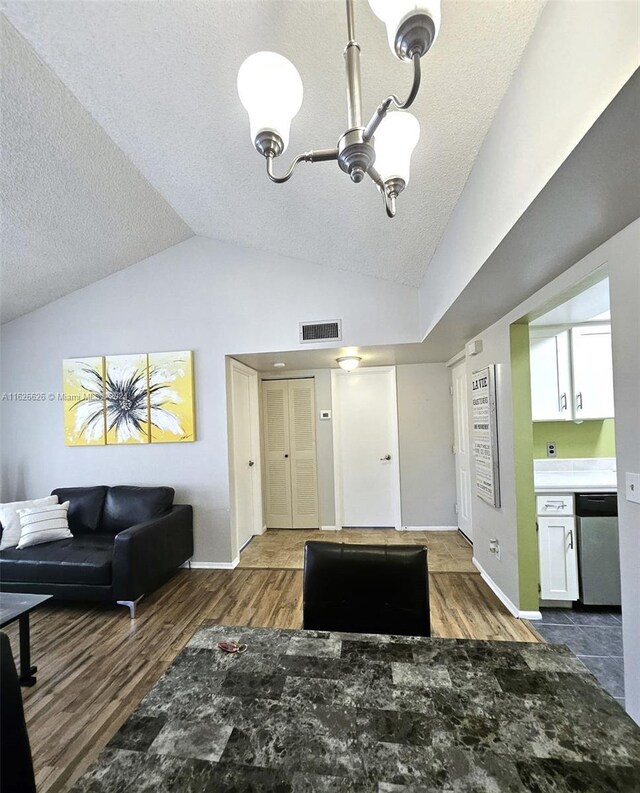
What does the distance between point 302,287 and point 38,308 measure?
2883mm

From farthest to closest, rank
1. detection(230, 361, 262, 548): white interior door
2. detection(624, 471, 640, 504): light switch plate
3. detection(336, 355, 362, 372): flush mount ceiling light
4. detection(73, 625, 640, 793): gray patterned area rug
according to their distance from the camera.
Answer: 1. detection(336, 355, 362, 372): flush mount ceiling light
2. detection(230, 361, 262, 548): white interior door
3. detection(624, 471, 640, 504): light switch plate
4. detection(73, 625, 640, 793): gray patterned area rug

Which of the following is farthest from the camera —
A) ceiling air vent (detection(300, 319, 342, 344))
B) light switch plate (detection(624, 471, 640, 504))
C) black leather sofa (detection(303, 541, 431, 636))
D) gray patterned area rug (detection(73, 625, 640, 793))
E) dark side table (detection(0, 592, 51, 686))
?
ceiling air vent (detection(300, 319, 342, 344))

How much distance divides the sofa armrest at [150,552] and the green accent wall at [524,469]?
2705 mm

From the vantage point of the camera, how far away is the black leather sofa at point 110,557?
256 cm

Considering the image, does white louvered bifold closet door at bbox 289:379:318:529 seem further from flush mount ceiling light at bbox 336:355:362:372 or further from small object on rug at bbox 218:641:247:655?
small object on rug at bbox 218:641:247:655

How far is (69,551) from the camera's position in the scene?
272 centimetres

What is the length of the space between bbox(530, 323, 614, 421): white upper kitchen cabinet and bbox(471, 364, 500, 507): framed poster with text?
0.33 meters

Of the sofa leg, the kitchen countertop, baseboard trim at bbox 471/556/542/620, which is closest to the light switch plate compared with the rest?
the kitchen countertop

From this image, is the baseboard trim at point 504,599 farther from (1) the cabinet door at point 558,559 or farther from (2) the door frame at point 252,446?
(2) the door frame at point 252,446

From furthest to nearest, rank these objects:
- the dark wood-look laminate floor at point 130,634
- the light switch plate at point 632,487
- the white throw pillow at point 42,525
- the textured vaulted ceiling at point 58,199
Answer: the white throw pillow at point 42,525 < the textured vaulted ceiling at point 58,199 < the dark wood-look laminate floor at point 130,634 < the light switch plate at point 632,487

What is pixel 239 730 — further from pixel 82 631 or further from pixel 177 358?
pixel 177 358

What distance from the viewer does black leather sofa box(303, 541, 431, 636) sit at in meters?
1.25

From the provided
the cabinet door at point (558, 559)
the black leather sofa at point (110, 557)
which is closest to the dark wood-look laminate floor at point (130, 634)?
the black leather sofa at point (110, 557)

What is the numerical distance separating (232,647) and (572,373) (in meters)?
2.92
